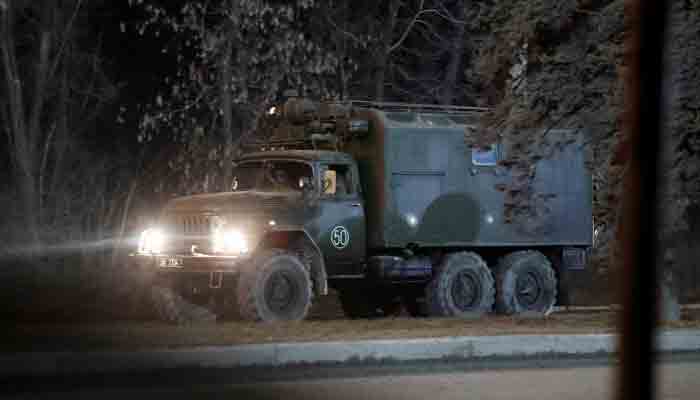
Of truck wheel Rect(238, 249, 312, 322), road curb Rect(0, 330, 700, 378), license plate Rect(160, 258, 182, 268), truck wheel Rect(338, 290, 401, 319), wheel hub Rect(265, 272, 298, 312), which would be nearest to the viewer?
road curb Rect(0, 330, 700, 378)

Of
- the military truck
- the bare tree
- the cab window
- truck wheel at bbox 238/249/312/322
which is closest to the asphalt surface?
truck wheel at bbox 238/249/312/322

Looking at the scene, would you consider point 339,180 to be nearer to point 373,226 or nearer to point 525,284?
point 373,226

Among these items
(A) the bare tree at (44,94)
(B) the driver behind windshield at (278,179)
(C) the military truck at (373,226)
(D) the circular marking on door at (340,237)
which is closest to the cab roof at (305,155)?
(C) the military truck at (373,226)

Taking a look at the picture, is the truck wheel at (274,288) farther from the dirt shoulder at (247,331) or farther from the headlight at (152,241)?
the headlight at (152,241)

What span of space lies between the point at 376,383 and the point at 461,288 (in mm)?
8119

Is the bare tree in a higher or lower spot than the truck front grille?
higher

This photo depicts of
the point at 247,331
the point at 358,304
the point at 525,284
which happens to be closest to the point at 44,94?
the point at 358,304

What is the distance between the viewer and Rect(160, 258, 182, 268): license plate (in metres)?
17.5

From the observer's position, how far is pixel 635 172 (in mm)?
5141

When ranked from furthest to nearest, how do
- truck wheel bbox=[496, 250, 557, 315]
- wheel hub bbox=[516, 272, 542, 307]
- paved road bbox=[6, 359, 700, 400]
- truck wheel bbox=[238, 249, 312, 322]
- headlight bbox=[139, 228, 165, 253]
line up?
1. wheel hub bbox=[516, 272, 542, 307]
2. truck wheel bbox=[496, 250, 557, 315]
3. headlight bbox=[139, 228, 165, 253]
4. truck wheel bbox=[238, 249, 312, 322]
5. paved road bbox=[6, 359, 700, 400]

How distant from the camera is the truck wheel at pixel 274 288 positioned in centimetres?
1698

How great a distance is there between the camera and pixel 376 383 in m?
11.8

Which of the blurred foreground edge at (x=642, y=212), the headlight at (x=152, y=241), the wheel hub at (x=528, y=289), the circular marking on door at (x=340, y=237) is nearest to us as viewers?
the blurred foreground edge at (x=642, y=212)

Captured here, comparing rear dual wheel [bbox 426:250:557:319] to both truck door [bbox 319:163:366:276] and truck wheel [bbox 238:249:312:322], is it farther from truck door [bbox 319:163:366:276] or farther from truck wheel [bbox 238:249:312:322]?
truck wheel [bbox 238:249:312:322]
